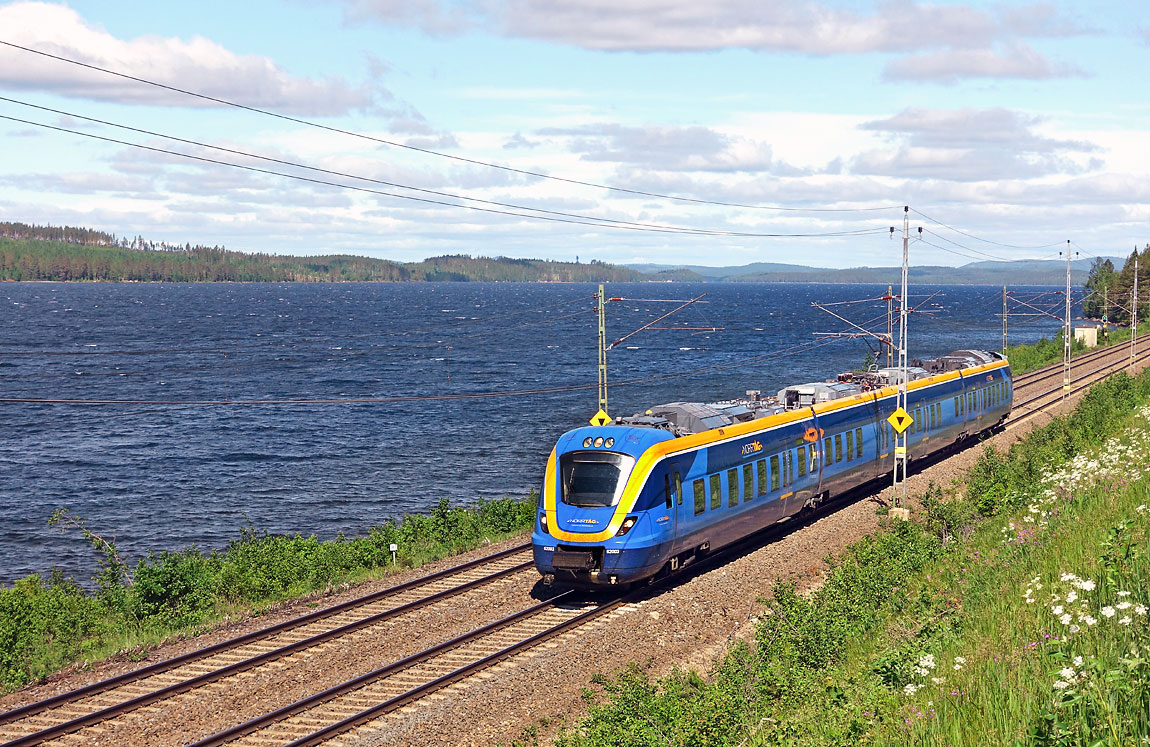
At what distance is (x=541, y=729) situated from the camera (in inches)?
623

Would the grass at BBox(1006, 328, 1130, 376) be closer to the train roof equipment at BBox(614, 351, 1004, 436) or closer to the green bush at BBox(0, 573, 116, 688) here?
the train roof equipment at BBox(614, 351, 1004, 436)

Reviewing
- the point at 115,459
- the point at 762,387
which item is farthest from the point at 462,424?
the point at 762,387

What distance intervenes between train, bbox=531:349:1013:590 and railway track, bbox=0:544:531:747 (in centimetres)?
323

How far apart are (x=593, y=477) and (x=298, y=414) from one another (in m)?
56.7

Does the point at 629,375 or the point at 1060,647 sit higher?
the point at 1060,647

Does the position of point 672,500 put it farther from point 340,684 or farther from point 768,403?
point 768,403

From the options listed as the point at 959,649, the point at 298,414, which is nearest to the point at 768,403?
the point at 959,649

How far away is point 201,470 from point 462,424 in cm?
1940

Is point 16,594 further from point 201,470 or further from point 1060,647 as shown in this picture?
point 201,470

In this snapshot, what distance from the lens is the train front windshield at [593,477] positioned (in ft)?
71.1

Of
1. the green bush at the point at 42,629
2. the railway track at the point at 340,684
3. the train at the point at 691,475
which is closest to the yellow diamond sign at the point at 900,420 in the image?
the train at the point at 691,475

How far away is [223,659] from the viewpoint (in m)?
19.2

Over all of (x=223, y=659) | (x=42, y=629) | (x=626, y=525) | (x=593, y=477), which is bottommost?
(x=42, y=629)

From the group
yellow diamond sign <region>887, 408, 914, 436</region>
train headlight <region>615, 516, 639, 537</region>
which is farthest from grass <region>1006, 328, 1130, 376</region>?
train headlight <region>615, 516, 639, 537</region>
